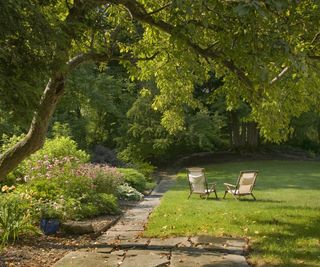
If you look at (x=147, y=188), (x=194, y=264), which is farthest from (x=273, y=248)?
(x=147, y=188)

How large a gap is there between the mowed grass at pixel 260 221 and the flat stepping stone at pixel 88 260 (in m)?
1.75


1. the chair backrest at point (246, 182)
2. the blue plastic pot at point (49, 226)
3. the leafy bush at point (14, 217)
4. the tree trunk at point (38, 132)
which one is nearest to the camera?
the tree trunk at point (38, 132)

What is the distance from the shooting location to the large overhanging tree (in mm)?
4445

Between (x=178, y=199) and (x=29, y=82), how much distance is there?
10340mm

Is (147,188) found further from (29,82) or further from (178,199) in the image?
(29,82)

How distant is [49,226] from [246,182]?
23.0ft

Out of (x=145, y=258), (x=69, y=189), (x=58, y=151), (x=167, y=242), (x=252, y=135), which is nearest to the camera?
(x=145, y=258)

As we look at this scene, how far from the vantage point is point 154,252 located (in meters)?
7.46

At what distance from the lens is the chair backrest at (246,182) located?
14.0 meters

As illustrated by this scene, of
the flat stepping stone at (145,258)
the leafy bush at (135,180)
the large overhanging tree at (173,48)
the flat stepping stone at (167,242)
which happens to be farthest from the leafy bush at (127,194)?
the flat stepping stone at (145,258)

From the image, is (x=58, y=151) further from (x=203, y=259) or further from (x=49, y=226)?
(x=203, y=259)

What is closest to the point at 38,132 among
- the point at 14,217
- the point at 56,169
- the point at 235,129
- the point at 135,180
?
the point at 14,217

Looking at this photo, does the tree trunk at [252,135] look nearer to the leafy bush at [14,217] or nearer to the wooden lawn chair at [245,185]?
the wooden lawn chair at [245,185]

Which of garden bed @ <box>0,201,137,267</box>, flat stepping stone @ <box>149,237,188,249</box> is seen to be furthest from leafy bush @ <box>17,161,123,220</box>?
flat stepping stone @ <box>149,237,188,249</box>
